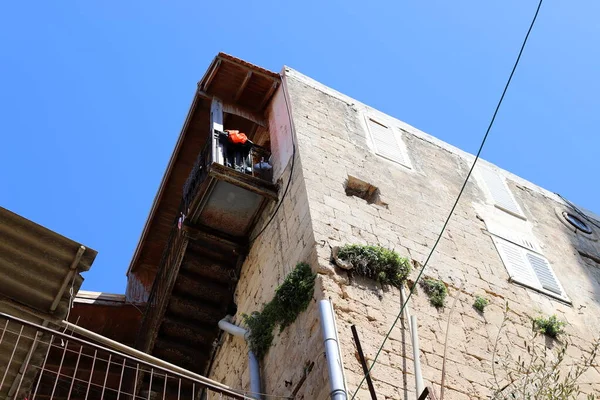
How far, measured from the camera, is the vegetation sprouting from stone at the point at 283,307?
795 centimetres

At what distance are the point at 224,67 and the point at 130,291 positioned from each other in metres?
3.82

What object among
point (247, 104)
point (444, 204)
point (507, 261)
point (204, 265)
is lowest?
point (204, 265)

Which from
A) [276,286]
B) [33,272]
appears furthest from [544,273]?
[33,272]

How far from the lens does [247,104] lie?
12.2 meters

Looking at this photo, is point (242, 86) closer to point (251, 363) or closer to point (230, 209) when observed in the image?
point (230, 209)

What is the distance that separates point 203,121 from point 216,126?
4.88ft

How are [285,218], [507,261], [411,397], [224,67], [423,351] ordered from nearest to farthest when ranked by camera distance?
1. [411,397]
2. [423,351]
3. [285,218]
4. [507,261]
5. [224,67]

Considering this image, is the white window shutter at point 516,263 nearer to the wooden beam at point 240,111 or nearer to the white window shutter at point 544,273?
the white window shutter at point 544,273

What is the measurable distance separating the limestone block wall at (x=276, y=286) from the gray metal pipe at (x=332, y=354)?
0.14m

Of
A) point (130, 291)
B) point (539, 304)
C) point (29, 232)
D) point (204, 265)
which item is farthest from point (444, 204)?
point (29, 232)

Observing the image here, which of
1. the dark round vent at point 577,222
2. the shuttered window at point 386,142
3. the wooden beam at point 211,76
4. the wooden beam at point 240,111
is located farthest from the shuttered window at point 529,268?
the wooden beam at point 211,76

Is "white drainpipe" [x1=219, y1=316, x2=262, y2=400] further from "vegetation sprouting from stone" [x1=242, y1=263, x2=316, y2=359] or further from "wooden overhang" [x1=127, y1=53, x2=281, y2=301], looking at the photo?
"wooden overhang" [x1=127, y1=53, x2=281, y2=301]

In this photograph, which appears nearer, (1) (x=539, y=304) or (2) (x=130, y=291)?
(1) (x=539, y=304)

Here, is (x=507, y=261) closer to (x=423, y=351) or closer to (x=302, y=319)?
(x=423, y=351)
